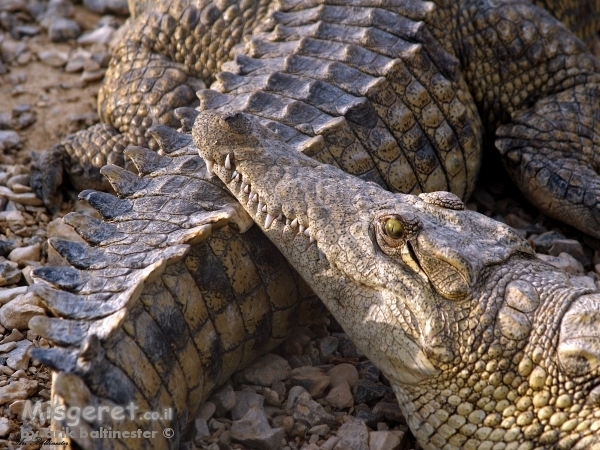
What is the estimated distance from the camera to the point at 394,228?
2.56 meters

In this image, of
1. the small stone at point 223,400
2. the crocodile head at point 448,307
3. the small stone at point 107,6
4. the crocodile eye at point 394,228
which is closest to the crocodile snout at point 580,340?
the crocodile head at point 448,307

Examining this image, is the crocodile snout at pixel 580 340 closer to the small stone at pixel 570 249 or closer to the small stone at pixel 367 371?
the small stone at pixel 367 371

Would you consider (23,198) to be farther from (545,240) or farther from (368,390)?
(545,240)

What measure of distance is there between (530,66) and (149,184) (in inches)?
90.3

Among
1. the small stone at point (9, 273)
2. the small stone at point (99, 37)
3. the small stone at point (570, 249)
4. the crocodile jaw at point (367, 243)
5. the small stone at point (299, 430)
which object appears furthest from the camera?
the small stone at point (99, 37)

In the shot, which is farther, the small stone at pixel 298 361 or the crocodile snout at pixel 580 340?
the small stone at pixel 298 361

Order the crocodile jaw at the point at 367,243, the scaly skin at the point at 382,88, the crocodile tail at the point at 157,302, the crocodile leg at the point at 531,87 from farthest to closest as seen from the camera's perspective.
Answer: the crocodile leg at the point at 531,87, the scaly skin at the point at 382,88, the crocodile jaw at the point at 367,243, the crocodile tail at the point at 157,302

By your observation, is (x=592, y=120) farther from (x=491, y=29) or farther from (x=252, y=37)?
(x=252, y=37)

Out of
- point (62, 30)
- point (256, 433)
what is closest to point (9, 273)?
point (256, 433)

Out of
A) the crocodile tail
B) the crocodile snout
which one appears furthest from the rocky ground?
the crocodile snout

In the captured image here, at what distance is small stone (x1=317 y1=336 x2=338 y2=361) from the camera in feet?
10.1

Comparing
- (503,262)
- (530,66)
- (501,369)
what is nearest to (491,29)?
(530,66)

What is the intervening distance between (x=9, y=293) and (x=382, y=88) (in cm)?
197

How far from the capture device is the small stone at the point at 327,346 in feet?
10.1
